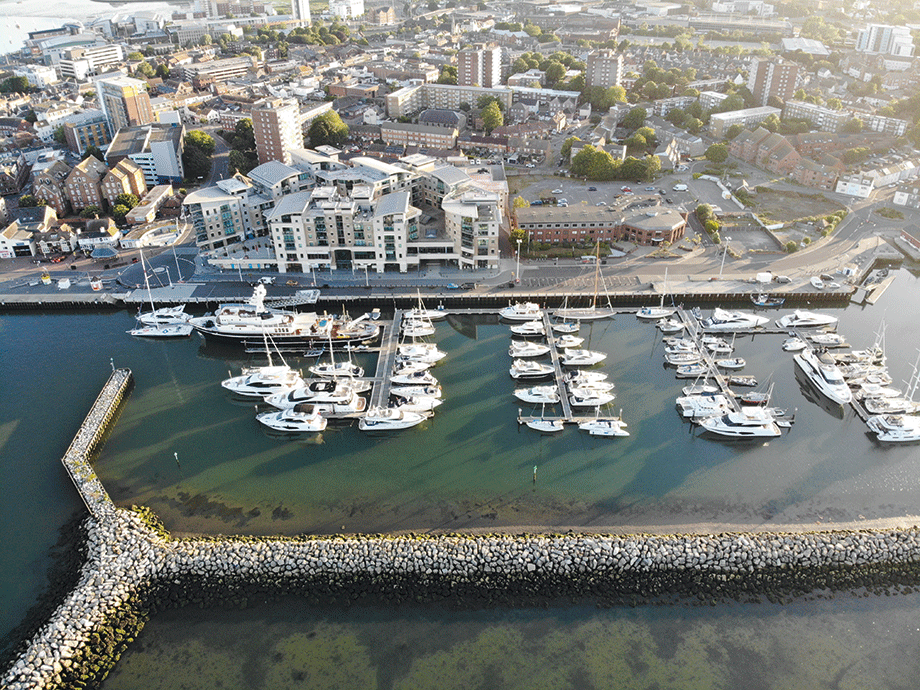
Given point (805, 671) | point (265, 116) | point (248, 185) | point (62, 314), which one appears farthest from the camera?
point (265, 116)

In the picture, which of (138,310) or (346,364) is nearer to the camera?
(346,364)

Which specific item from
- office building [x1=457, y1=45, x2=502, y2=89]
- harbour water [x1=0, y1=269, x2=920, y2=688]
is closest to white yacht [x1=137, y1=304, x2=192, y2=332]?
harbour water [x1=0, y1=269, x2=920, y2=688]

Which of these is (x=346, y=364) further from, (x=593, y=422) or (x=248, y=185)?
(x=248, y=185)

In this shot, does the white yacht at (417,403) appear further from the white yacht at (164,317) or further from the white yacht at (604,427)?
the white yacht at (164,317)

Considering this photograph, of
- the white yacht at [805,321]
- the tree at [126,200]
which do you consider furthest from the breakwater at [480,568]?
the tree at [126,200]

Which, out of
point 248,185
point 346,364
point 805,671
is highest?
point 248,185

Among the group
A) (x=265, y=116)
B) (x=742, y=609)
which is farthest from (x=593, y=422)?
(x=265, y=116)

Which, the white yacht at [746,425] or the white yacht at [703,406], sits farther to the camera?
the white yacht at [703,406]

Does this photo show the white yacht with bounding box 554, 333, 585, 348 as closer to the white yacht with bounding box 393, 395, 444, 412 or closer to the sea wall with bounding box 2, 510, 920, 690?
the white yacht with bounding box 393, 395, 444, 412
